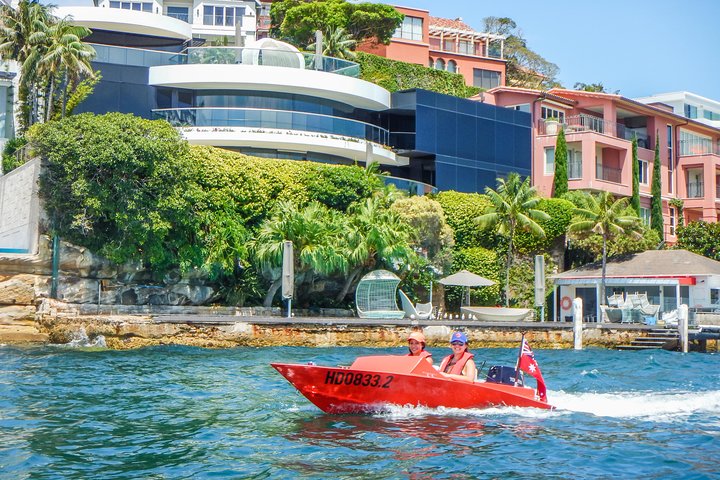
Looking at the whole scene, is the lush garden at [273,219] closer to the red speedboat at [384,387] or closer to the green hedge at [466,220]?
the green hedge at [466,220]

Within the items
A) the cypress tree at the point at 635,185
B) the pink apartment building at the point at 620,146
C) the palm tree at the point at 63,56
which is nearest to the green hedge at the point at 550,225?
the pink apartment building at the point at 620,146

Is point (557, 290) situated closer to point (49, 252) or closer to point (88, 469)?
point (49, 252)

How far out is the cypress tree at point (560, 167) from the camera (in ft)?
172

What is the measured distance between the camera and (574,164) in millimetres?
55625

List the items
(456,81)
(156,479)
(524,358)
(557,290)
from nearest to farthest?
(156,479), (524,358), (557,290), (456,81)

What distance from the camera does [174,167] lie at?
34.2m

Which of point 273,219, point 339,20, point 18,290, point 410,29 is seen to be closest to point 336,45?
point 339,20

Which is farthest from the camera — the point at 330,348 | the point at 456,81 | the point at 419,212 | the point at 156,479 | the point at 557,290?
the point at 456,81

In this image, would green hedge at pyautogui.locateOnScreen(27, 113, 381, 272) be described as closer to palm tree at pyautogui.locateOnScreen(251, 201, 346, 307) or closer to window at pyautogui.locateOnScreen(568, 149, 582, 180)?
palm tree at pyautogui.locateOnScreen(251, 201, 346, 307)

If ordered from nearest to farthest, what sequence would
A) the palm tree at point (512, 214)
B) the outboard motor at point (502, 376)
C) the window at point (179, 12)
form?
the outboard motor at point (502, 376) < the palm tree at point (512, 214) < the window at point (179, 12)

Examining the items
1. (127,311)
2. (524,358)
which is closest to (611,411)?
(524,358)

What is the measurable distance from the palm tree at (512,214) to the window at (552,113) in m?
13.2

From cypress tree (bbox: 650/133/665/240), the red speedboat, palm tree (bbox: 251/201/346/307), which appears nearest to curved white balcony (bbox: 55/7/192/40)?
palm tree (bbox: 251/201/346/307)

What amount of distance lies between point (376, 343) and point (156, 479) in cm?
2111
